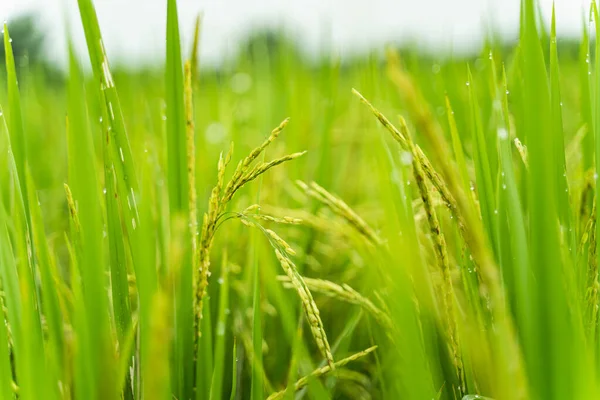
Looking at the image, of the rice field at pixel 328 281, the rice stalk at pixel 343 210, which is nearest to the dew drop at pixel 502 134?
the rice field at pixel 328 281

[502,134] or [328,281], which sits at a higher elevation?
[502,134]

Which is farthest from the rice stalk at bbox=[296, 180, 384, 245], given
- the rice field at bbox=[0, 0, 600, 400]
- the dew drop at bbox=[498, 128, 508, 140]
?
the dew drop at bbox=[498, 128, 508, 140]

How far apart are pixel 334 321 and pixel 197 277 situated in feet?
1.46

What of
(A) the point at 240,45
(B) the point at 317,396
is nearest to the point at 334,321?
(B) the point at 317,396

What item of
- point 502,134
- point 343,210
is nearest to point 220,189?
point 343,210

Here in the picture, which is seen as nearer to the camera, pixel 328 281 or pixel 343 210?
pixel 343 210

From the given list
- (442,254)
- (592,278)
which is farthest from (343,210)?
(592,278)

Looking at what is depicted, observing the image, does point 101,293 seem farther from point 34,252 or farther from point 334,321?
point 334,321

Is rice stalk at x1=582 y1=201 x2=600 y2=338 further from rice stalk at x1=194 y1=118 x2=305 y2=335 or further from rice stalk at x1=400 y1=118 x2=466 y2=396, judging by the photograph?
rice stalk at x1=194 y1=118 x2=305 y2=335

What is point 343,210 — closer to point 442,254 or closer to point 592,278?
point 442,254

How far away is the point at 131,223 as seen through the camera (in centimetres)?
51

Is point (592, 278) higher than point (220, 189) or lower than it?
lower

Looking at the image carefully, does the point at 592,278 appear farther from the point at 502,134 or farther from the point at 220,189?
the point at 220,189

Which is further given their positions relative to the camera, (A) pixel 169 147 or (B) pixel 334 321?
(B) pixel 334 321
